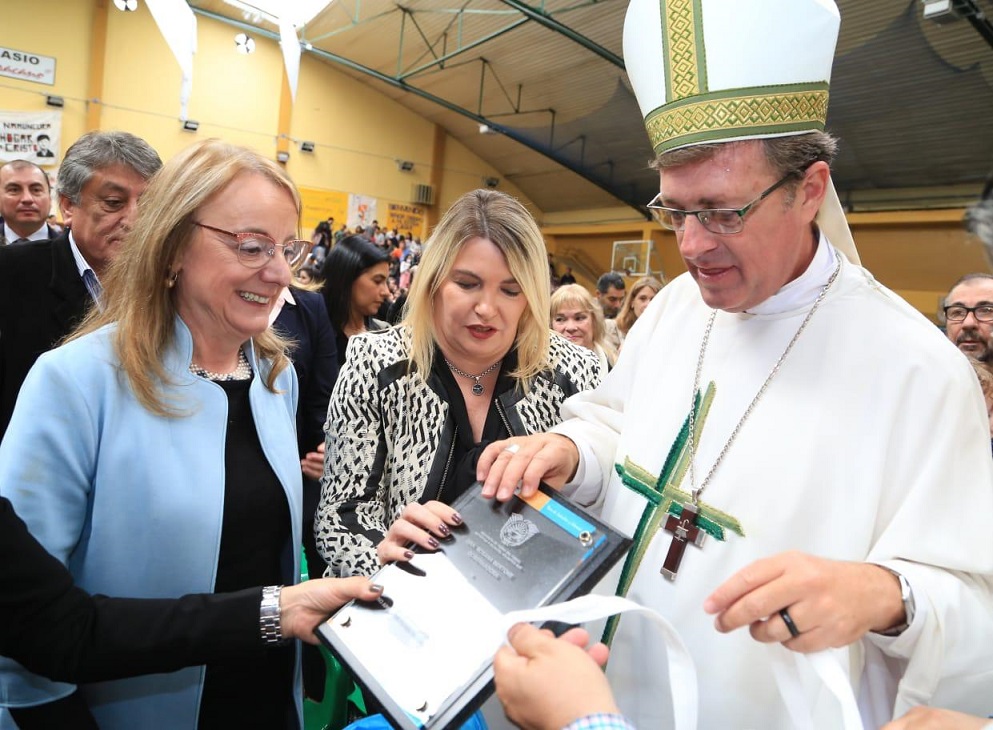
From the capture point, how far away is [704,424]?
145 cm

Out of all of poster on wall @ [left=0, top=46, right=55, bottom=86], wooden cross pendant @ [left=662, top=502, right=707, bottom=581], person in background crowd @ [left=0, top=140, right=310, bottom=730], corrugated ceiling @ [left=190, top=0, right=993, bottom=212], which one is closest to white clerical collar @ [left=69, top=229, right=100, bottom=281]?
person in background crowd @ [left=0, top=140, right=310, bottom=730]

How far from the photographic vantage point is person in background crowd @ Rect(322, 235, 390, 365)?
3904 mm

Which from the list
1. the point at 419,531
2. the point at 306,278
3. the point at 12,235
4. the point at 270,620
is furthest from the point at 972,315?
the point at 12,235

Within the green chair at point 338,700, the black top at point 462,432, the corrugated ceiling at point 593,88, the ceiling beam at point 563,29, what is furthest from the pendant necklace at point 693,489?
the ceiling beam at point 563,29

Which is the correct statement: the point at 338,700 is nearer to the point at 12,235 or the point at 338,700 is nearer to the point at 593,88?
the point at 12,235

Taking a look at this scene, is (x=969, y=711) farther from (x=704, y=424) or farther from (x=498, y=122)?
(x=498, y=122)

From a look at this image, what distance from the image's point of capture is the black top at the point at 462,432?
1.86 metres

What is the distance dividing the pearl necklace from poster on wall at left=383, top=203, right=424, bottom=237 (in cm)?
1633

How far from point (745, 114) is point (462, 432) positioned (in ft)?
3.55

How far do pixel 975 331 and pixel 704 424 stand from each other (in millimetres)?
2590

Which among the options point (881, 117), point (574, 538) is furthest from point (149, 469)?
point (881, 117)

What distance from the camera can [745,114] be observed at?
1.32 m

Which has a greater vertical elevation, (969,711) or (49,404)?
(49,404)

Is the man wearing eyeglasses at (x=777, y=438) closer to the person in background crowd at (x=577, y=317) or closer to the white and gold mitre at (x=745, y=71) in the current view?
the white and gold mitre at (x=745, y=71)
